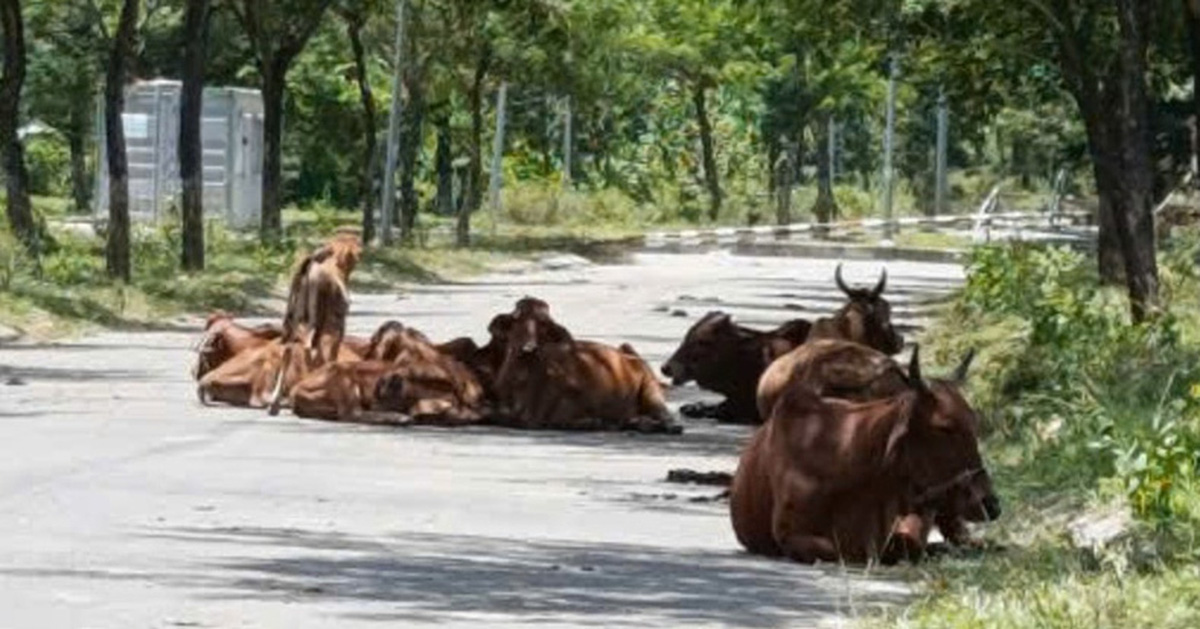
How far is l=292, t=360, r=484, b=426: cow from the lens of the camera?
24797 mm

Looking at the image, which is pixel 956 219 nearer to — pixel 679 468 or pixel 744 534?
pixel 679 468

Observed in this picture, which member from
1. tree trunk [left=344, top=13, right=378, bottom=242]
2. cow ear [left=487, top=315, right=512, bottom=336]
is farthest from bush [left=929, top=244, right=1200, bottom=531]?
tree trunk [left=344, top=13, right=378, bottom=242]

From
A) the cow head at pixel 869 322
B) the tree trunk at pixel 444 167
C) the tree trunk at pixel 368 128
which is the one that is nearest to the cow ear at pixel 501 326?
the cow head at pixel 869 322

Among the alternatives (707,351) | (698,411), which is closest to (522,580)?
(698,411)

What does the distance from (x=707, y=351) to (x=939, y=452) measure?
40.8 feet

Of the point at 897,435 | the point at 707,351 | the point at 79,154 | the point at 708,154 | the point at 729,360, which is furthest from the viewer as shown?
the point at 708,154

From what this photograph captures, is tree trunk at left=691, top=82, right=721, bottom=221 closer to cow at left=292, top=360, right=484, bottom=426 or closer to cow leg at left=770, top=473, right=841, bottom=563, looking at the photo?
cow at left=292, top=360, right=484, bottom=426

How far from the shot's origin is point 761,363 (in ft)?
87.9

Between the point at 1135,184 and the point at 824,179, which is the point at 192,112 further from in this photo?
the point at 824,179

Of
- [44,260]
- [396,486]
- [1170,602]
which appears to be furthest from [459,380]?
[44,260]

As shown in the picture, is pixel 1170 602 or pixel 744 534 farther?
pixel 744 534

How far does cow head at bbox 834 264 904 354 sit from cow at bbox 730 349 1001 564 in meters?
10.2

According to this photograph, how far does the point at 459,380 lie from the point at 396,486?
5664 millimetres

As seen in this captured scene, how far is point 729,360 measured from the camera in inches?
1071
